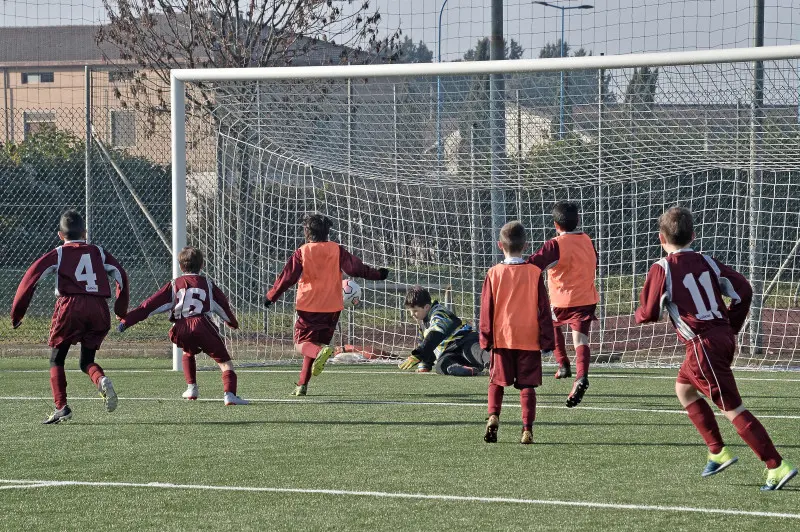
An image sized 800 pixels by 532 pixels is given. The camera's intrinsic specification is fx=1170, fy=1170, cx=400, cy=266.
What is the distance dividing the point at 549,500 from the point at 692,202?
845cm

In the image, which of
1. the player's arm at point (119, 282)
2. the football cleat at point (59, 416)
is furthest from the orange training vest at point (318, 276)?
the football cleat at point (59, 416)

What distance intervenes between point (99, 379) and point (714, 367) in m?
4.53

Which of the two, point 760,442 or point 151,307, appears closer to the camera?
point 760,442

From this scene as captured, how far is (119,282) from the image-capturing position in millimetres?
8773

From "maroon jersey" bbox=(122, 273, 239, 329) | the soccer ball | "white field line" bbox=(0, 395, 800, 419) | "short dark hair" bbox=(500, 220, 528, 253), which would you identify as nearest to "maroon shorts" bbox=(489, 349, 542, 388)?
"short dark hair" bbox=(500, 220, 528, 253)

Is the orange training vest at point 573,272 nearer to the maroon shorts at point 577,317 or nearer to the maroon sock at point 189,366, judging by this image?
the maroon shorts at point 577,317

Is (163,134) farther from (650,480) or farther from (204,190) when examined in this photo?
(650,480)

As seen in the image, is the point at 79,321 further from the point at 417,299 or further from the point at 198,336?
the point at 417,299

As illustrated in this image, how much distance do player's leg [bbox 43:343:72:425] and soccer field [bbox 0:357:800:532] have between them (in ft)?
0.66

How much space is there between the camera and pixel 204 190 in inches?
521

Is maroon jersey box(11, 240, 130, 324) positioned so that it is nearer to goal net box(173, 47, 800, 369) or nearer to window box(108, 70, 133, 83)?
goal net box(173, 47, 800, 369)

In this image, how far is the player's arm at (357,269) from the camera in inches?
393

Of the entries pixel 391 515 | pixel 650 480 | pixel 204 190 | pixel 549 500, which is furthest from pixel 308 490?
pixel 204 190

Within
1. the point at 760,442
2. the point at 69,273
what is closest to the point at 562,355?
the point at 69,273
